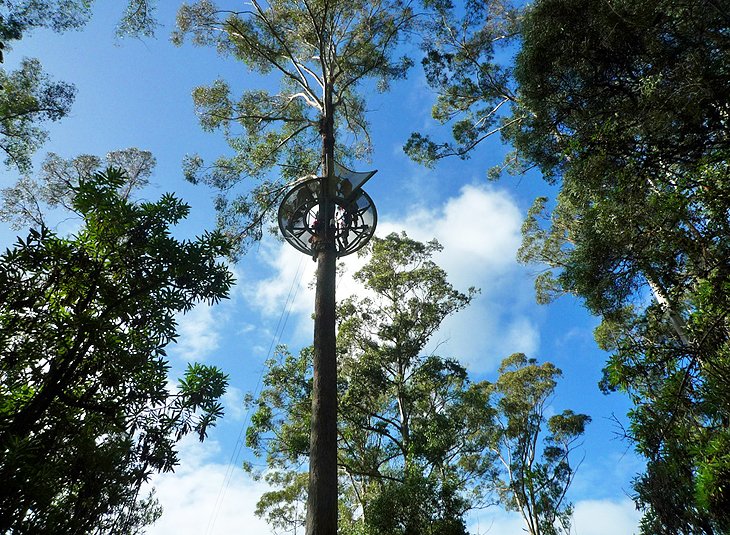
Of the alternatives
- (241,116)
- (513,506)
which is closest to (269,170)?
(241,116)

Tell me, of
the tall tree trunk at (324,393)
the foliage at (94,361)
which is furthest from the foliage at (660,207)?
the foliage at (94,361)

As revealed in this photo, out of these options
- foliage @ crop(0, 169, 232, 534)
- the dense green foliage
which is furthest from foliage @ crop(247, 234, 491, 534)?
foliage @ crop(0, 169, 232, 534)

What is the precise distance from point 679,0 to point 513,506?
54.4 ft

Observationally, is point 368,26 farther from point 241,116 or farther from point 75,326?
point 75,326

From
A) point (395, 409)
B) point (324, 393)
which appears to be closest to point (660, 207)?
point (324, 393)

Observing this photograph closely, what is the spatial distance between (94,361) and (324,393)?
7.61ft

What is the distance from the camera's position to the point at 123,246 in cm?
346

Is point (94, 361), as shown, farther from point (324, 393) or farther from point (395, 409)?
point (395, 409)

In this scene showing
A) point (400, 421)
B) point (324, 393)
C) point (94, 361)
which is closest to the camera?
point (94, 361)

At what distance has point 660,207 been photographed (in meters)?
3.35

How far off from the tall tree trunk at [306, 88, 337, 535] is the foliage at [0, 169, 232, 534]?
1.32 meters

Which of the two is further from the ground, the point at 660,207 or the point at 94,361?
the point at 660,207

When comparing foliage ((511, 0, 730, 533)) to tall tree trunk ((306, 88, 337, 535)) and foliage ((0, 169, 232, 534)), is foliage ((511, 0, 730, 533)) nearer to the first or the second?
tall tree trunk ((306, 88, 337, 535))

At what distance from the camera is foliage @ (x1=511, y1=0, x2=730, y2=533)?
3.11 metres
